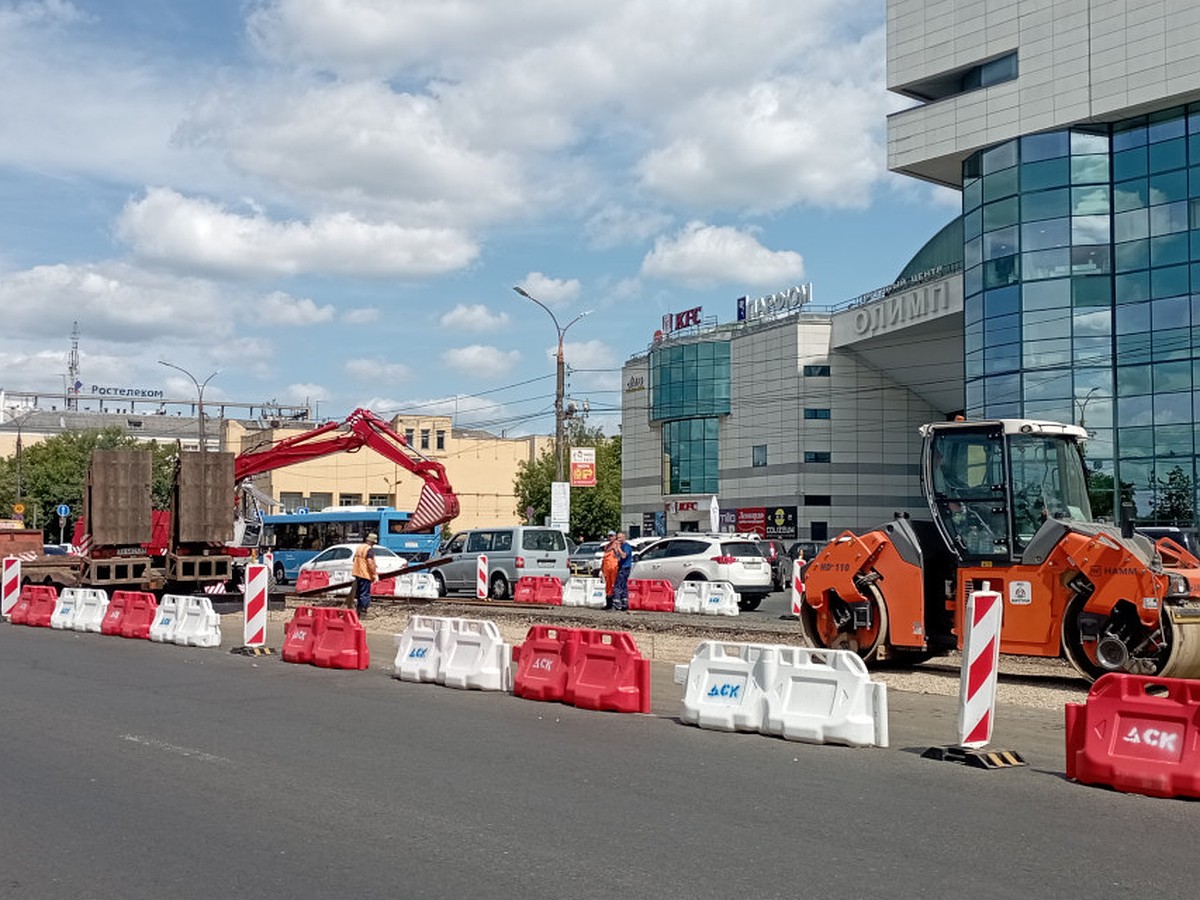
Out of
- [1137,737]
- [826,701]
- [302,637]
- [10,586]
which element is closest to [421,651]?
[302,637]

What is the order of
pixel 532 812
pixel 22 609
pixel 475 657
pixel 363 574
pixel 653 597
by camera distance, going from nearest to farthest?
pixel 532 812 < pixel 475 657 < pixel 363 574 < pixel 22 609 < pixel 653 597

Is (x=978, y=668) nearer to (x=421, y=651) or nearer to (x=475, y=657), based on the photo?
(x=475, y=657)

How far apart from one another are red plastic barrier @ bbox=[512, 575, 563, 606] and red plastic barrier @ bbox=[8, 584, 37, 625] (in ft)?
34.0

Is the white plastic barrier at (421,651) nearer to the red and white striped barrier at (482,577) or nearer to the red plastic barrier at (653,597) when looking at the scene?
the red plastic barrier at (653,597)

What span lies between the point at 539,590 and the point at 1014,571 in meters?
16.8

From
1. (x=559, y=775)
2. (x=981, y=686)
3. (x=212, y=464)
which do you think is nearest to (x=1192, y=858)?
(x=981, y=686)

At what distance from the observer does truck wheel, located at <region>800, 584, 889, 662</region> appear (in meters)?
14.8

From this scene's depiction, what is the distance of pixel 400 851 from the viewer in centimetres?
671

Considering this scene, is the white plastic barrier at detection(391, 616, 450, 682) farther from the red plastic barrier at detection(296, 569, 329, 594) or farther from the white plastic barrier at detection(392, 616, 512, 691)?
the red plastic barrier at detection(296, 569, 329, 594)

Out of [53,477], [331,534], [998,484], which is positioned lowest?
[331,534]

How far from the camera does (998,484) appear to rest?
1416 centimetres

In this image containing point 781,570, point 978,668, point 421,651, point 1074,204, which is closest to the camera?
point 978,668

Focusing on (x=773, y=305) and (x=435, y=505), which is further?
(x=773, y=305)

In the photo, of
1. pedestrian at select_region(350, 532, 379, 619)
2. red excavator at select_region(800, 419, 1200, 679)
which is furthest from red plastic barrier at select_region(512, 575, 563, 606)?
red excavator at select_region(800, 419, 1200, 679)
